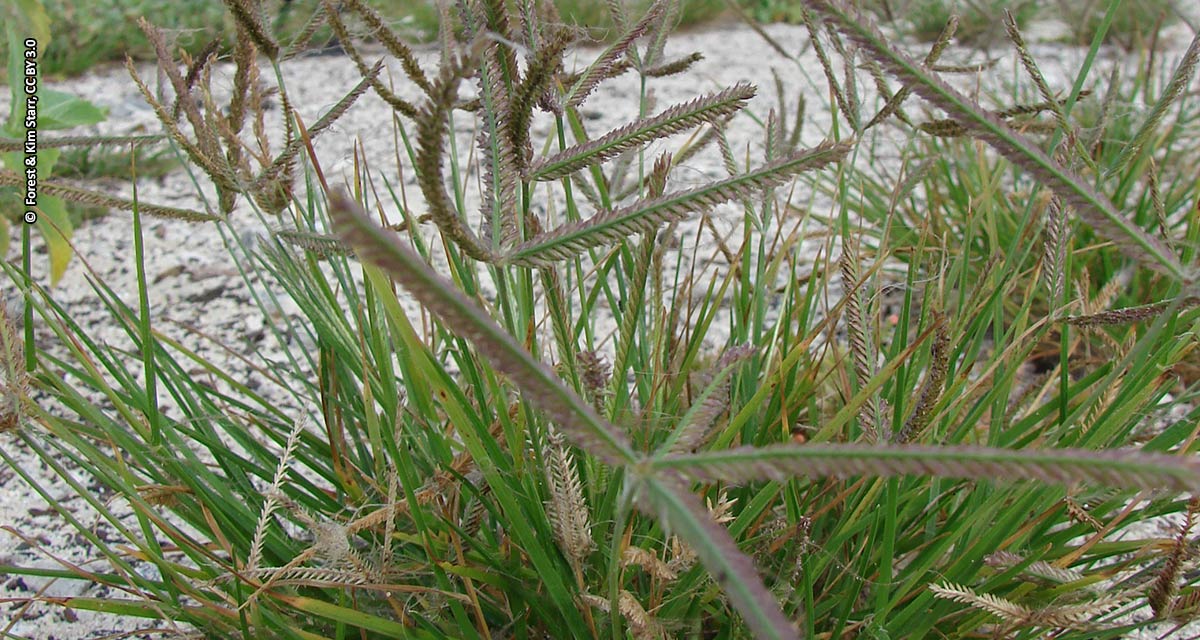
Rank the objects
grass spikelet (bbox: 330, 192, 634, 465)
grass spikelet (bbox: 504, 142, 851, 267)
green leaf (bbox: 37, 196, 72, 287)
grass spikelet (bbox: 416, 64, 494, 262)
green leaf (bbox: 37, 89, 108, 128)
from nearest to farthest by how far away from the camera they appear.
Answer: grass spikelet (bbox: 330, 192, 634, 465), grass spikelet (bbox: 416, 64, 494, 262), grass spikelet (bbox: 504, 142, 851, 267), green leaf (bbox: 37, 89, 108, 128), green leaf (bbox: 37, 196, 72, 287)

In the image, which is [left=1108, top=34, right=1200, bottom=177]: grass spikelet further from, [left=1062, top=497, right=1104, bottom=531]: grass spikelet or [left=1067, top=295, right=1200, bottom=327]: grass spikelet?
[left=1062, top=497, right=1104, bottom=531]: grass spikelet

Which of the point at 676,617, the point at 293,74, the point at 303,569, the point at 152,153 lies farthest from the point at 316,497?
the point at 293,74

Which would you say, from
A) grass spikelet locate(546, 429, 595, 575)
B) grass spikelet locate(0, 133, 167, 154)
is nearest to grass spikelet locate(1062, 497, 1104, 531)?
grass spikelet locate(546, 429, 595, 575)

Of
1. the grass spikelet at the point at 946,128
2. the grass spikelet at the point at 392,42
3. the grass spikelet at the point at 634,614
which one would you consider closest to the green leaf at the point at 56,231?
the grass spikelet at the point at 392,42

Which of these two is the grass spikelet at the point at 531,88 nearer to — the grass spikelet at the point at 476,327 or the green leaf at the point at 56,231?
the grass spikelet at the point at 476,327

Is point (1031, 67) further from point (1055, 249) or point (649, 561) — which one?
point (649, 561)

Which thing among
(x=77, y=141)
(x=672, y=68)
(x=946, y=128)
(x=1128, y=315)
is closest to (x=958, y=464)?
(x=1128, y=315)
